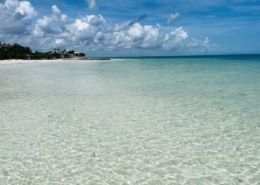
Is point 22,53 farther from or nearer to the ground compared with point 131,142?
farther from the ground

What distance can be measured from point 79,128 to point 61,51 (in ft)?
407

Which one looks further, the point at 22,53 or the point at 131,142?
the point at 22,53

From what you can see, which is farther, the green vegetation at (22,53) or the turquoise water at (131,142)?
the green vegetation at (22,53)

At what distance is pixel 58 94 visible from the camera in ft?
48.2

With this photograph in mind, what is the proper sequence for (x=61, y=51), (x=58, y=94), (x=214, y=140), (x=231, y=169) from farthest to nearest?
(x=61, y=51)
(x=58, y=94)
(x=214, y=140)
(x=231, y=169)

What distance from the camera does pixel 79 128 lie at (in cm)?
808

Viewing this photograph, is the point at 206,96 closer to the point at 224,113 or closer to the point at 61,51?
the point at 224,113

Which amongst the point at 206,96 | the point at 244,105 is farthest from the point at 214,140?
the point at 206,96

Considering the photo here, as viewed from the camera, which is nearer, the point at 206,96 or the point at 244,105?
the point at 244,105

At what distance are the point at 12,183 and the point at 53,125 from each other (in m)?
3.70

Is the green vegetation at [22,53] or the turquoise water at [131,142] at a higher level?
the green vegetation at [22,53]

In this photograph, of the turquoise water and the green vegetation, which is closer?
the turquoise water

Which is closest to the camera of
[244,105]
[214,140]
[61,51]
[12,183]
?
[12,183]

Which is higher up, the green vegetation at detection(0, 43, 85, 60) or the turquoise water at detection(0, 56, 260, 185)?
the green vegetation at detection(0, 43, 85, 60)
